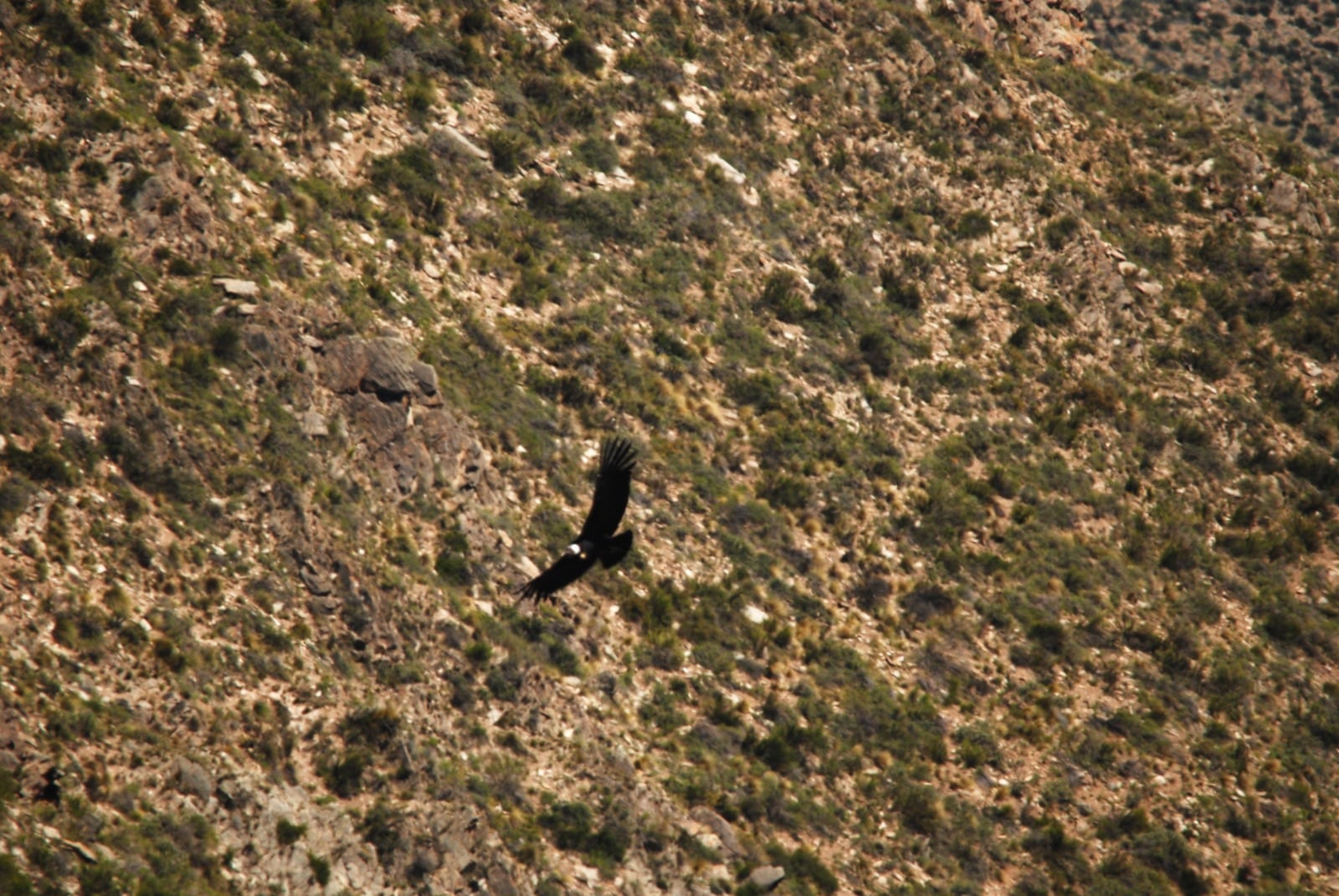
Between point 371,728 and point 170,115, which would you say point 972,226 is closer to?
point 170,115

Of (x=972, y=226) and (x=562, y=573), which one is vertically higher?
(x=562, y=573)

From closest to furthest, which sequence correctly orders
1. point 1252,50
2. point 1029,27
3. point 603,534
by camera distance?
point 603,534 < point 1029,27 < point 1252,50

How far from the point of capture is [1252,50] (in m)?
91.8

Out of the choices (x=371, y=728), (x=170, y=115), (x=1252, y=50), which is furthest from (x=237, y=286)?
(x=1252, y=50)

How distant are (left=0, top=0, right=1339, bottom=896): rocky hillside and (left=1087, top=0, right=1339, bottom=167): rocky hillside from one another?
131ft

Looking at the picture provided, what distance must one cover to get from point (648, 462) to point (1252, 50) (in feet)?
243

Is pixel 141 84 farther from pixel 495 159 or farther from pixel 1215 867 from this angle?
Answer: pixel 1215 867

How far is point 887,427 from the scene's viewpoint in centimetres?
3934

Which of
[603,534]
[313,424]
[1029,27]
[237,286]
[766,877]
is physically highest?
[603,534]

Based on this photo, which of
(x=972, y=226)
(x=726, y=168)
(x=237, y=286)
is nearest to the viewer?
(x=237, y=286)

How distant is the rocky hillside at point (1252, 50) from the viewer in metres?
87.6

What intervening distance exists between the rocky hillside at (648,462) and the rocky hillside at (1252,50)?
1569 inches

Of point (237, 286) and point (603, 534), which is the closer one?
point (603, 534)

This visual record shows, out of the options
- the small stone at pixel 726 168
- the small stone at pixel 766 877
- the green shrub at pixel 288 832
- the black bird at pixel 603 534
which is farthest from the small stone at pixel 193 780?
the small stone at pixel 726 168
